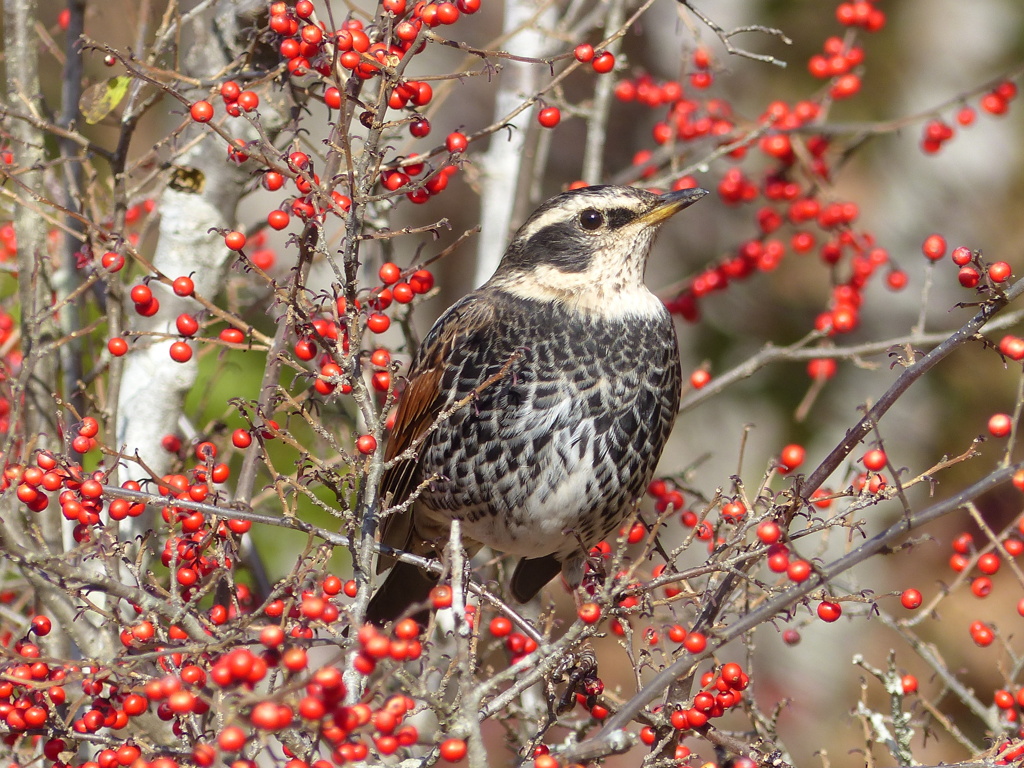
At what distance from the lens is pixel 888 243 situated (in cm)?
625

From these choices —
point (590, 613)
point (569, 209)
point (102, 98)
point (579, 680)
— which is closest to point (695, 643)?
point (590, 613)

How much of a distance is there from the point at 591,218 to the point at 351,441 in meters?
0.94

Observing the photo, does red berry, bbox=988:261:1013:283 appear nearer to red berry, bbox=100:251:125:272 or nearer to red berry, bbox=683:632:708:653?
red berry, bbox=683:632:708:653

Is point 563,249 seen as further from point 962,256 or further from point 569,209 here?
point 962,256

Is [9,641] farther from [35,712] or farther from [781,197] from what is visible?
[781,197]

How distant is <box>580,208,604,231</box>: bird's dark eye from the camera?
3.10m

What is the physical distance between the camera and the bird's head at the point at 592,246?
307 cm

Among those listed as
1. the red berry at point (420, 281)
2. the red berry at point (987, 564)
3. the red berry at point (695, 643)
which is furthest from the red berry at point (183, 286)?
the red berry at point (987, 564)

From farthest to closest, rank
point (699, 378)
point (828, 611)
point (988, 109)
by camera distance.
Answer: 1. point (988, 109)
2. point (699, 378)
3. point (828, 611)

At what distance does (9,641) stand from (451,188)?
547cm

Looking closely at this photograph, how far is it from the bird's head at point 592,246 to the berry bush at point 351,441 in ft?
0.82

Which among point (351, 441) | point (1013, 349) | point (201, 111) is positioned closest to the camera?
point (1013, 349)

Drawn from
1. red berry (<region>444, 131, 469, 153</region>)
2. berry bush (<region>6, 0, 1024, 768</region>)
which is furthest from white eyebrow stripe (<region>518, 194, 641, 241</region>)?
red berry (<region>444, 131, 469, 153</region>)

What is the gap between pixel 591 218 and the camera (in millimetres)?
3105
